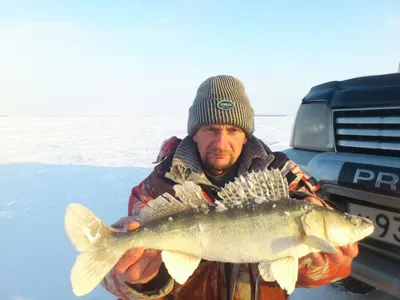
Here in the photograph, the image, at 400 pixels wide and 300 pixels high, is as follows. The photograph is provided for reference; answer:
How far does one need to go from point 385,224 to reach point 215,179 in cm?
135

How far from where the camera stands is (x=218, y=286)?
9.27ft

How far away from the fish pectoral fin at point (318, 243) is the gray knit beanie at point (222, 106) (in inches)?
47.3

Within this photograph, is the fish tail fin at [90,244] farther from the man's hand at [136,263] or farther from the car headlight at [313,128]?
the car headlight at [313,128]

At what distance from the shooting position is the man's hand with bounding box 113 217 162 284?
2246 mm

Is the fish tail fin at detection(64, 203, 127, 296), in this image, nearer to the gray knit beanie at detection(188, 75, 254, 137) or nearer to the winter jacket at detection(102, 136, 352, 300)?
the winter jacket at detection(102, 136, 352, 300)

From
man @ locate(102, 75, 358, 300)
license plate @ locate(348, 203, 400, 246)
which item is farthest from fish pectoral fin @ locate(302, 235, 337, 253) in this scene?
license plate @ locate(348, 203, 400, 246)

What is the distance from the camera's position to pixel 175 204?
7.44ft

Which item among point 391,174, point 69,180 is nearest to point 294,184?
point 391,174

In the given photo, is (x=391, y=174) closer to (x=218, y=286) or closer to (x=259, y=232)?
(x=259, y=232)

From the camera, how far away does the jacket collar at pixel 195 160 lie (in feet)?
9.54

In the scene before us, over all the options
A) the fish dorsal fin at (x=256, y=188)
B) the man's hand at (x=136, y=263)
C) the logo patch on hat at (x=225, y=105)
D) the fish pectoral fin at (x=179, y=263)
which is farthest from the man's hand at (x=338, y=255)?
the logo patch on hat at (x=225, y=105)

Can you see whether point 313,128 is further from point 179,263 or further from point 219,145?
point 179,263

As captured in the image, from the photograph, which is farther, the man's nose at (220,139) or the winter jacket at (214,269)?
the man's nose at (220,139)

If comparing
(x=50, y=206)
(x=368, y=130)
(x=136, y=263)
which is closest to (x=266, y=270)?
(x=136, y=263)
